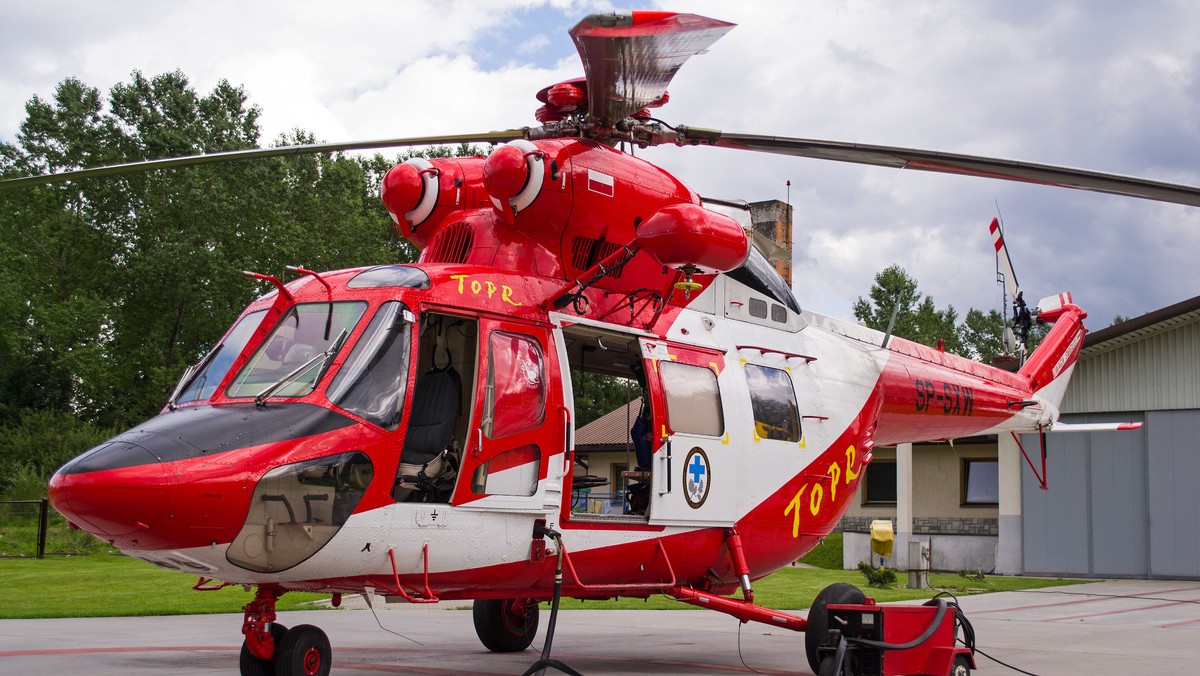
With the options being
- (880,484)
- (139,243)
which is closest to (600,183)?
(880,484)

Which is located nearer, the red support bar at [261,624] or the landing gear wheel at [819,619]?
the red support bar at [261,624]

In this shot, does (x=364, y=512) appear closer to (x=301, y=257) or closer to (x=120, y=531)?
(x=120, y=531)

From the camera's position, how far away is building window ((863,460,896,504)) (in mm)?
29203

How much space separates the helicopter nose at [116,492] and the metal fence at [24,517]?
19566 mm

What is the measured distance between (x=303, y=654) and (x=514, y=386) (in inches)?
87.9

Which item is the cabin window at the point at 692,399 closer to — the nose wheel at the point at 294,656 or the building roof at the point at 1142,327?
the nose wheel at the point at 294,656

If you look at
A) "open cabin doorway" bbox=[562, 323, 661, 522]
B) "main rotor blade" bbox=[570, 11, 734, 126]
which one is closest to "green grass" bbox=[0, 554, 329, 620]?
"open cabin doorway" bbox=[562, 323, 661, 522]

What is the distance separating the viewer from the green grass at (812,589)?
55.2 ft

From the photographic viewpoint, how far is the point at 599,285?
8.95m

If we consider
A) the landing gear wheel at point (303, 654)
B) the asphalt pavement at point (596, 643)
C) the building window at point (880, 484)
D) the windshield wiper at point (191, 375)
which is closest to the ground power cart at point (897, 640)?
the asphalt pavement at point (596, 643)

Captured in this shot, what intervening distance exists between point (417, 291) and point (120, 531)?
246 centimetres

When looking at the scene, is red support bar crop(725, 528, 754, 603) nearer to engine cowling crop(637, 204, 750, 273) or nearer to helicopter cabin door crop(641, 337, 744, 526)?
helicopter cabin door crop(641, 337, 744, 526)

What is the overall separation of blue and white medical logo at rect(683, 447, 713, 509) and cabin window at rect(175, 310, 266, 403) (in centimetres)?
357

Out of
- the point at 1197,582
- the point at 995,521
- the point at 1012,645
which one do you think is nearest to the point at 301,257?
the point at 995,521
